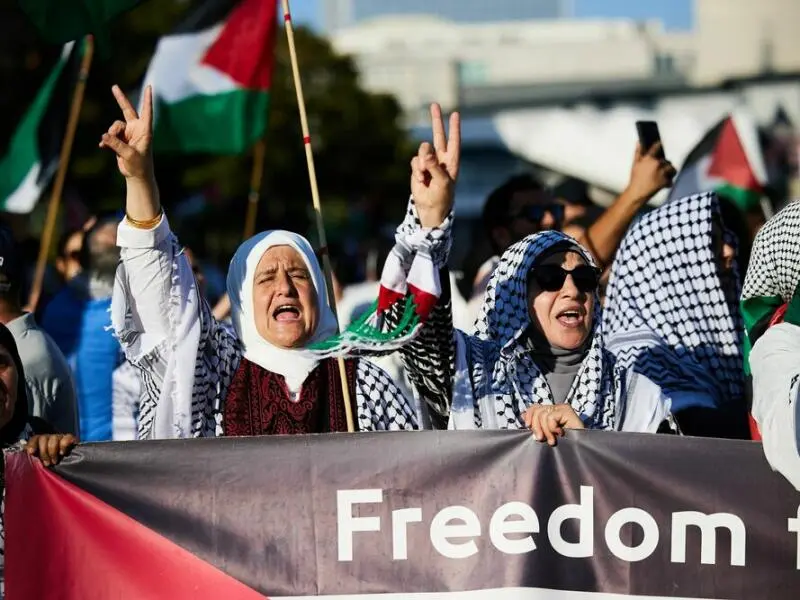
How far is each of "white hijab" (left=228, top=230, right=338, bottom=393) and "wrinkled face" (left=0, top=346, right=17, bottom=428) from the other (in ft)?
2.14

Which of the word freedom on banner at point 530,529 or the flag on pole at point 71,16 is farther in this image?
the flag on pole at point 71,16

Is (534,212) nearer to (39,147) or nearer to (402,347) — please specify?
(402,347)

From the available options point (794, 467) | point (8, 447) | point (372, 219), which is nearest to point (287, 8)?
point (8, 447)

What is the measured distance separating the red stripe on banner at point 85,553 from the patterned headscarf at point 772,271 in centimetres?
145

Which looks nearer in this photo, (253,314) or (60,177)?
(253,314)

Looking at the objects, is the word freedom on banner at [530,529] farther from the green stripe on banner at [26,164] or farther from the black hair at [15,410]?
the green stripe on banner at [26,164]

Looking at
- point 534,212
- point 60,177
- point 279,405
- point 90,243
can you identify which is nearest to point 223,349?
point 279,405

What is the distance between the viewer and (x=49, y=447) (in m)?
4.41

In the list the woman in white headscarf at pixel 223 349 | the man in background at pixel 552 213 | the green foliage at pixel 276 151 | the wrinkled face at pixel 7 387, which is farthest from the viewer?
the green foliage at pixel 276 151

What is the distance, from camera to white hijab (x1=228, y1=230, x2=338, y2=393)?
4871 mm

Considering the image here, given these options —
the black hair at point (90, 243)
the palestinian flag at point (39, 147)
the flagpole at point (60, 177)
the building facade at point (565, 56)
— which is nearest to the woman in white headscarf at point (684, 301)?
the black hair at point (90, 243)

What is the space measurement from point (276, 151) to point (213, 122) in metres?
35.1

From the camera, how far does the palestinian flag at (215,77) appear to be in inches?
325

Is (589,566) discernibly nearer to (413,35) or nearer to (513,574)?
(513,574)
